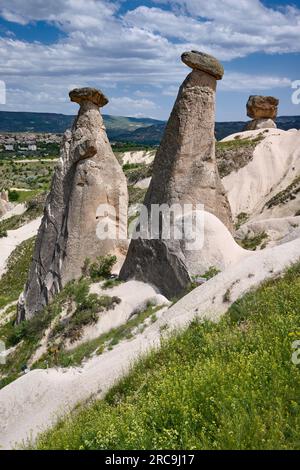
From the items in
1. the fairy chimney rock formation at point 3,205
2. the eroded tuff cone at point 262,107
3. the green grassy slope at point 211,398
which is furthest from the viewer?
the fairy chimney rock formation at point 3,205

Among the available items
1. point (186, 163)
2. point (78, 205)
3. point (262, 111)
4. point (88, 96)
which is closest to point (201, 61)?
point (186, 163)

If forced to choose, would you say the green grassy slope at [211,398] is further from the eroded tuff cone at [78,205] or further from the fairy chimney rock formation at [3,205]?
the fairy chimney rock formation at [3,205]

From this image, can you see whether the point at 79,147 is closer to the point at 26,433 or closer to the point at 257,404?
the point at 26,433

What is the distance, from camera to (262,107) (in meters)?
37.3

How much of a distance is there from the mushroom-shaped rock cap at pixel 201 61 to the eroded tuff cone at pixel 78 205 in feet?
10.8

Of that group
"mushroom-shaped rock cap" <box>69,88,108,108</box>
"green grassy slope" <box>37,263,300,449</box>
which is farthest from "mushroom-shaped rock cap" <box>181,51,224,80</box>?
"green grassy slope" <box>37,263,300,449</box>

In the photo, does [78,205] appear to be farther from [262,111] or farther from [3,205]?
[3,205]

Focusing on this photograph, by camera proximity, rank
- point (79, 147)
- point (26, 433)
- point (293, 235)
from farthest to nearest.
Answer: point (79, 147) → point (293, 235) → point (26, 433)

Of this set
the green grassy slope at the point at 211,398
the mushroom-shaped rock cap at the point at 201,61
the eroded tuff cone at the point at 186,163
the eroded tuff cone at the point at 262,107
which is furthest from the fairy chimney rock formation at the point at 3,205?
the green grassy slope at the point at 211,398

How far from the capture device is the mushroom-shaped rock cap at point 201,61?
11997 mm

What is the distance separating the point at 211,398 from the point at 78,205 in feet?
34.8

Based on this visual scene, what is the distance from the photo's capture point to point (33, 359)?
11.7m

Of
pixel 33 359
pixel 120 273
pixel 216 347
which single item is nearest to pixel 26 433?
pixel 216 347

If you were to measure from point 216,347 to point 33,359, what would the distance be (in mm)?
7143
